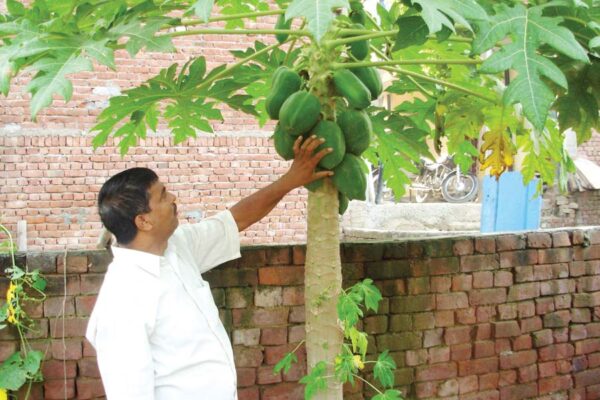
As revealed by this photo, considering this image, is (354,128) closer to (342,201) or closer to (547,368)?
(342,201)

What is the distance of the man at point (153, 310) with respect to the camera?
193cm

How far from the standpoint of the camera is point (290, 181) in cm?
227

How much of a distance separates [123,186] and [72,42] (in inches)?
22.4

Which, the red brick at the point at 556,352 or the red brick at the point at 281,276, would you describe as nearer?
the red brick at the point at 281,276

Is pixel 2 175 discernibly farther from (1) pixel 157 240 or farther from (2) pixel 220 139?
(1) pixel 157 240

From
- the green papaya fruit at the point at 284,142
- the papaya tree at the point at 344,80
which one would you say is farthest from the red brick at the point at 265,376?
the green papaya fruit at the point at 284,142

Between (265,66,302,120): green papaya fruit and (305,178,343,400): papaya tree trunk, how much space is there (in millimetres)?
311

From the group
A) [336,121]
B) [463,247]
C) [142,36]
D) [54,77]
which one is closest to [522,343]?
[463,247]

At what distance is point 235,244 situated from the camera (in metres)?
2.58

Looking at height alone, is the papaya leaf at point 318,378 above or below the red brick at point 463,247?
below

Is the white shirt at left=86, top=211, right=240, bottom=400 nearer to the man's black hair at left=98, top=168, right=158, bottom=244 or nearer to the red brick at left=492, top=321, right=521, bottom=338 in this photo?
the man's black hair at left=98, top=168, right=158, bottom=244

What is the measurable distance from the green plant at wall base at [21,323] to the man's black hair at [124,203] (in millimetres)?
803

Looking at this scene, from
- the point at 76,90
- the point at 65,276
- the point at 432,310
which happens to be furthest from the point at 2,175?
the point at 432,310

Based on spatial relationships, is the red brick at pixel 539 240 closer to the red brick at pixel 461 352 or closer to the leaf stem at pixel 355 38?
the red brick at pixel 461 352
